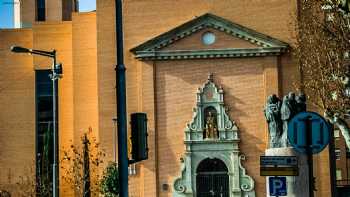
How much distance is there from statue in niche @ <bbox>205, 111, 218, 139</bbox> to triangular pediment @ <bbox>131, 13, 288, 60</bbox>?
11.2 feet

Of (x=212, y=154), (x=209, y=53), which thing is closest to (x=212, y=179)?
(x=212, y=154)

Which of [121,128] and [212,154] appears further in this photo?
[212,154]

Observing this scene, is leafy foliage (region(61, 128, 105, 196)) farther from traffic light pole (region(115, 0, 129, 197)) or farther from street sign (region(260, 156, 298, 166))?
street sign (region(260, 156, 298, 166))

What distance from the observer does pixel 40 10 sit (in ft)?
209

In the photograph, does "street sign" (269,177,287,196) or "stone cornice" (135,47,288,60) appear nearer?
"street sign" (269,177,287,196)

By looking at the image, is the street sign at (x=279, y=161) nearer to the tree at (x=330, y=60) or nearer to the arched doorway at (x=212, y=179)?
the tree at (x=330, y=60)

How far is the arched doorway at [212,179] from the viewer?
47.2 metres

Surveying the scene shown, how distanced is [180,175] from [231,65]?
6.78 metres

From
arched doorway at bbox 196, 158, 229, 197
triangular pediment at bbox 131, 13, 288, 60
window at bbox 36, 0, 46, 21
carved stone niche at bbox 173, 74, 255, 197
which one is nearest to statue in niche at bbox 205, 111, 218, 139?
carved stone niche at bbox 173, 74, 255, 197

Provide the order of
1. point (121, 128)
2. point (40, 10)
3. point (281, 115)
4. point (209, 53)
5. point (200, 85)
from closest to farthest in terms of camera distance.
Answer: point (121, 128), point (281, 115), point (209, 53), point (200, 85), point (40, 10)

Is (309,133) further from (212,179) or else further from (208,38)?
(208,38)

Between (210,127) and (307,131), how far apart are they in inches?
1400

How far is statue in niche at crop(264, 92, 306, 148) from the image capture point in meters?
20.3

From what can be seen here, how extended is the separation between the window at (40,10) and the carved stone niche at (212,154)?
1952 cm
